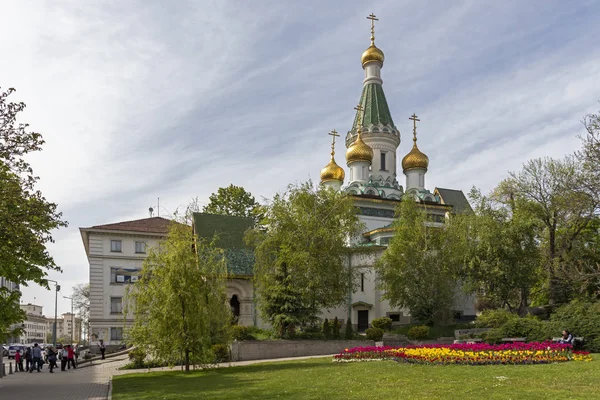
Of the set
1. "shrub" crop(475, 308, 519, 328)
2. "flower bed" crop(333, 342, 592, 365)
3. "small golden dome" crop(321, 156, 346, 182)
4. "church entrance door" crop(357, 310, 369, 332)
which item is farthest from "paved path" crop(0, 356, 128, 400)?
"small golden dome" crop(321, 156, 346, 182)

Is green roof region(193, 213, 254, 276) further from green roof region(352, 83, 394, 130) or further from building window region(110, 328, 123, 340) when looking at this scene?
green roof region(352, 83, 394, 130)

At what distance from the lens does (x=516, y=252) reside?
118 feet

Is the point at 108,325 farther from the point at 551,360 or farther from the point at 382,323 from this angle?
the point at 551,360

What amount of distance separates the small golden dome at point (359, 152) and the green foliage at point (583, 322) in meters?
28.7

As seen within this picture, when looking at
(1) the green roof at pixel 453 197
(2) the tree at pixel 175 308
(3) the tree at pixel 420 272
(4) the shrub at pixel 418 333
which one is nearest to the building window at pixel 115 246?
(3) the tree at pixel 420 272

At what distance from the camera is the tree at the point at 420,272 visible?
36406mm

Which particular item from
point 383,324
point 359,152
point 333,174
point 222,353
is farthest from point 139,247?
point 222,353

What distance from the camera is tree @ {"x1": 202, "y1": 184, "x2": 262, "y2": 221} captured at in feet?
201

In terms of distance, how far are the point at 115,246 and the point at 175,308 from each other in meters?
31.8

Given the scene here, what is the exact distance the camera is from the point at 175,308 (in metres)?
21.2

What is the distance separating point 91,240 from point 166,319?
31.8 m

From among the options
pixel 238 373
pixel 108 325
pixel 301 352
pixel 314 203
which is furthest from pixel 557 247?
pixel 108 325

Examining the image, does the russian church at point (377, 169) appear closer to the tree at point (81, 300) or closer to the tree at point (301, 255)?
the tree at point (301, 255)

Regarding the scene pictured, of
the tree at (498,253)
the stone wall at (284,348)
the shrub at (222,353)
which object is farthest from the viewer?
Result: the tree at (498,253)
